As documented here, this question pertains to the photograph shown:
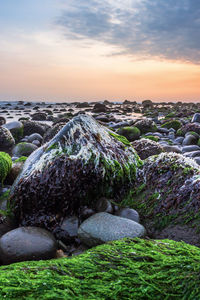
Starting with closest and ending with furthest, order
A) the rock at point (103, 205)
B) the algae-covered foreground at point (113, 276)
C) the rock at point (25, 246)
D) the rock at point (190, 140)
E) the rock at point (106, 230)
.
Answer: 1. the algae-covered foreground at point (113, 276)
2. the rock at point (25, 246)
3. the rock at point (106, 230)
4. the rock at point (103, 205)
5. the rock at point (190, 140)

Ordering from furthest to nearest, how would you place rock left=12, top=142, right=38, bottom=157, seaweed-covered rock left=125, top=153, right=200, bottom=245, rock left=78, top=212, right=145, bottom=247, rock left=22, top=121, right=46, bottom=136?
rock left=22, top=121, right=46, bottom=136 → rock left=12, top=142, right=38, bottom=157 → seaweed-covered rock left=125, top=153, right=200, bottom=245 → rock left=78, top=212, right=145, bottom=247

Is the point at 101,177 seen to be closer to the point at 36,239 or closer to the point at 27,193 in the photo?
the point at 27,193

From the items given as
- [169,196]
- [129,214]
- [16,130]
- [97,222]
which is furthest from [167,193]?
[16,130]

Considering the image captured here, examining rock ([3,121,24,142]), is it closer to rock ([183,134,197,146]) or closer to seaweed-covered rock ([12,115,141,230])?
rock ([183,134,197,146])

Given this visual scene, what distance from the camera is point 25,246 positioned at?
8.55 ft

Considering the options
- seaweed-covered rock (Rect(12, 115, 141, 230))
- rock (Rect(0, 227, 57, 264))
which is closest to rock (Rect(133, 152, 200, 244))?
seaweed-covered rock (Rect(12, 115, 141, 230))

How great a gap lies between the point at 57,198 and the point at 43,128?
294 inches

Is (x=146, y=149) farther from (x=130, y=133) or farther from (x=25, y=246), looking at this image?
(x=130, y=133)

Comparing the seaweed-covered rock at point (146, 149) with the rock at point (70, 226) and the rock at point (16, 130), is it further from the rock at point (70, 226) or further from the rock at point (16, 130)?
the rock at point (16, 130)

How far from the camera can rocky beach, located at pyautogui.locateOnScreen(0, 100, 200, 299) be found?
1.76 meters

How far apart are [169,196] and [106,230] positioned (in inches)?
36.3

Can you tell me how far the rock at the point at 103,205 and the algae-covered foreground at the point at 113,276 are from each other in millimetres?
1174

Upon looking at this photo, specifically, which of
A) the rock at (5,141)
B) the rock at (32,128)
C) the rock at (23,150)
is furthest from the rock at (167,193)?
the rock at (32,128)

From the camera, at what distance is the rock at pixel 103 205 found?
131 inches
